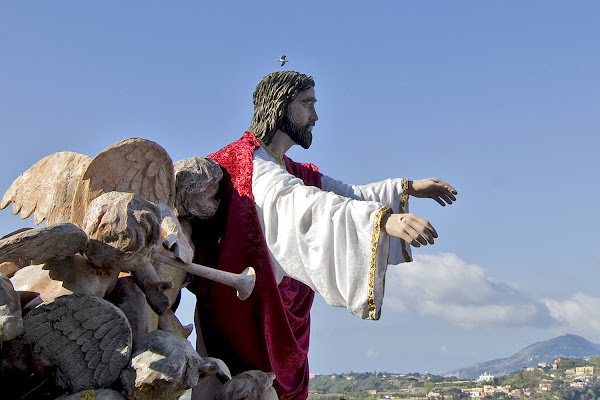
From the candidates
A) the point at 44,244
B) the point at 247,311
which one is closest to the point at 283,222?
the point at 247,311

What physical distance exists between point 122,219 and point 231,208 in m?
1.70

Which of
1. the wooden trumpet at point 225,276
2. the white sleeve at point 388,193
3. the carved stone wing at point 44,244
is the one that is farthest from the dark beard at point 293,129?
the carved stone wing at point 44,244

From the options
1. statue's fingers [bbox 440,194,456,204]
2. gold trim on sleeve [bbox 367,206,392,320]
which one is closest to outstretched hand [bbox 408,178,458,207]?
statue's fingers [bbox 440,194,456,204]

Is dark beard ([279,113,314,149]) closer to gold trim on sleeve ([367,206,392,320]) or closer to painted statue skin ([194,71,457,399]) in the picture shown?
painted statue skin ([194,71,457,399])

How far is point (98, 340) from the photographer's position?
4523 mm

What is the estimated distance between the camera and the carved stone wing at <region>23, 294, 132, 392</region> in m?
4.45

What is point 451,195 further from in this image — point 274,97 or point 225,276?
point 225,276

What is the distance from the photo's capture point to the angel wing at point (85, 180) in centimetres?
543

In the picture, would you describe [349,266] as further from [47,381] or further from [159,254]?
[47,381]

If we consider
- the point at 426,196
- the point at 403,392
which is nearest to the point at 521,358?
the point at 403,392

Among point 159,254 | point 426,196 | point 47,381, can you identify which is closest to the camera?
point 47,381

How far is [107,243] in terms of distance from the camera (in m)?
4.57

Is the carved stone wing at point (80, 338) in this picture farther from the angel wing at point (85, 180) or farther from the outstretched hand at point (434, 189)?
the outstretched hand at point (434, 189)

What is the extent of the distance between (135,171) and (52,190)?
0.57 m
